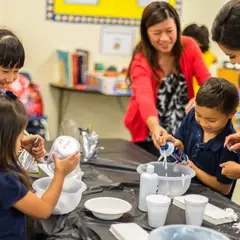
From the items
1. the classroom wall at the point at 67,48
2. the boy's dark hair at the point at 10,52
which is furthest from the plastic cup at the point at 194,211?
the classroom wall at the point at 67,48

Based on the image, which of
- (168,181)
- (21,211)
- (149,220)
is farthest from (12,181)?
(168,181)

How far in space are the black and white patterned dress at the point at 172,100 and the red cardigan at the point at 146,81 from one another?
3 centimetres

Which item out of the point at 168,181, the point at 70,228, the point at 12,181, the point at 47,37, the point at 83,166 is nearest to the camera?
the point at 12,181

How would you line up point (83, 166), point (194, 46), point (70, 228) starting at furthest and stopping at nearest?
point (194, 46), point (83, 166), point (70, 228)

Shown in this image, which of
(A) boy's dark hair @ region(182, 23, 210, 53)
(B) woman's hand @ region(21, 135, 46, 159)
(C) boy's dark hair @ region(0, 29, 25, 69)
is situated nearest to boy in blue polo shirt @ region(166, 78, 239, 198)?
(B) woman's hand @ region(21, 135, 46, 159)

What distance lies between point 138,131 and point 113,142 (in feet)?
0.54

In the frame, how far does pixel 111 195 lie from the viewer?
6.01 feet

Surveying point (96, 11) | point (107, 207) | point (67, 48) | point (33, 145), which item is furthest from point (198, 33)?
point (107, 207)

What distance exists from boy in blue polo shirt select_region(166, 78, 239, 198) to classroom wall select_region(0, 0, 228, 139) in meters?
2.45

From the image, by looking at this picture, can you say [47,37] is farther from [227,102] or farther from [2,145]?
[2,145]

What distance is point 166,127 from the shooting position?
2.73 meters

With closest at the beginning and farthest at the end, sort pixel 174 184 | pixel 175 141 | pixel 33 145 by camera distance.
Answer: pixel 174 184 → pixel 33 145 → pixel 175 141

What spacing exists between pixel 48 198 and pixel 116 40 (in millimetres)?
3131

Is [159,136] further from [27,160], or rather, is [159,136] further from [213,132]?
[27,160]
